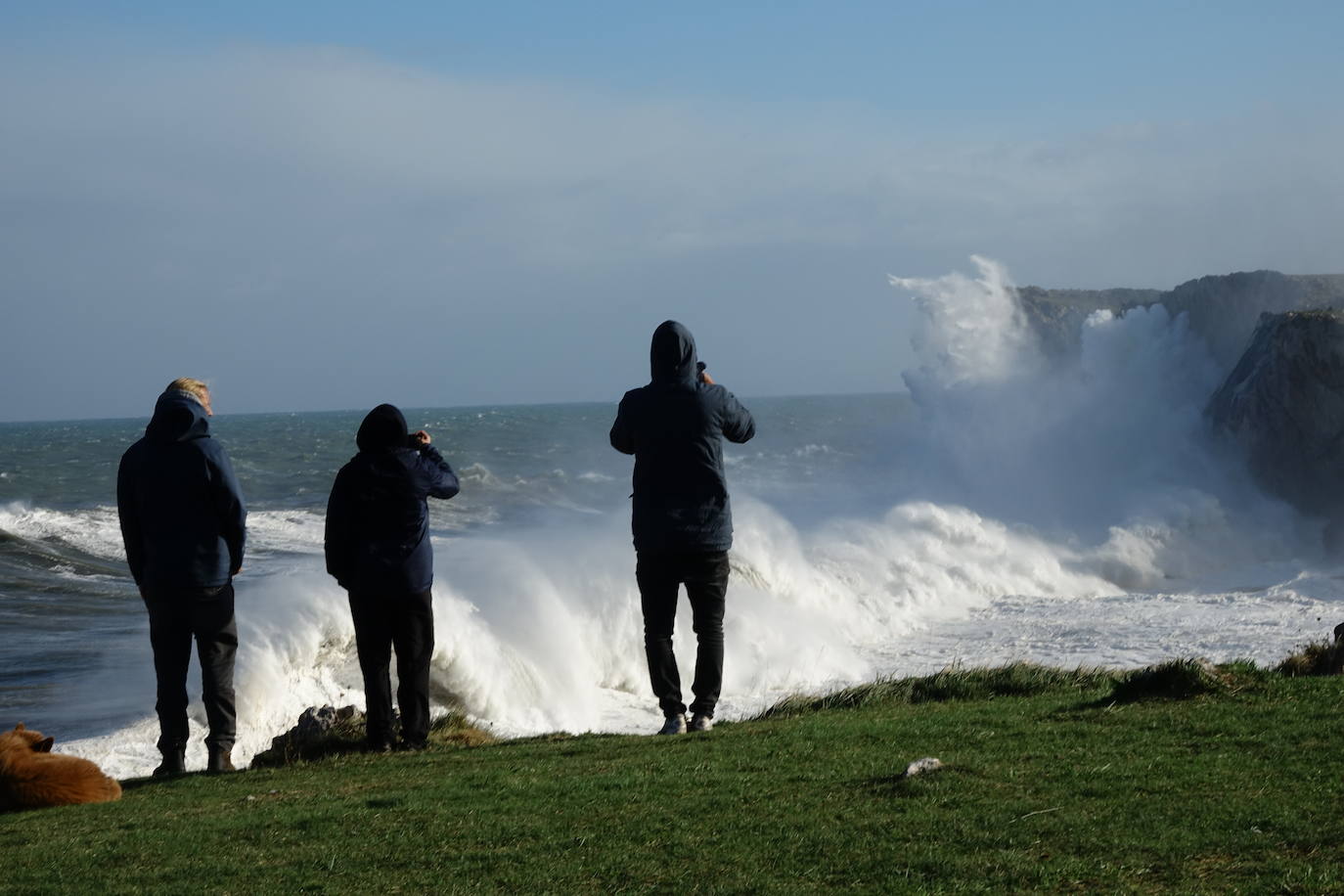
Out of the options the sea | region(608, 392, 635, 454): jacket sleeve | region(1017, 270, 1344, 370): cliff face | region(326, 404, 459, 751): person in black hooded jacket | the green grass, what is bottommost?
the sea

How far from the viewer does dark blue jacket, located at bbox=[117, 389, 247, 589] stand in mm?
6941

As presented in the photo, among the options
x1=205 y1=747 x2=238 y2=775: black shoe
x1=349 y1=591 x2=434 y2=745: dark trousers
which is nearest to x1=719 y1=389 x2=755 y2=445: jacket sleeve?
x1=349 y1=591 x2=434 y2=745: dark trousers

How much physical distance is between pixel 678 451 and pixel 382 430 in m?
1.59

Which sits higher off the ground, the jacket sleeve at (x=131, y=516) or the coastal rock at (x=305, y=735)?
the jacket sleeve at (x=131, y=516)

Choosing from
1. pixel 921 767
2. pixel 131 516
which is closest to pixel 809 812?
pixel 921 767

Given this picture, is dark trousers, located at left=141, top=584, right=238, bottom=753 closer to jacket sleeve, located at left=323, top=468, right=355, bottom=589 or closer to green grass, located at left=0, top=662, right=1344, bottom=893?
green grass, located at left=0, top=662, right=1344, bottom=893

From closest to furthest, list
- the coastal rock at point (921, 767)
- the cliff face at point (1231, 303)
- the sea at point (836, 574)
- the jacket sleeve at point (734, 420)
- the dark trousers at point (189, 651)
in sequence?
the coastal rock at point (921, 767) → the dark trousers at point (189, 651) → the jacket sleeve at point (734, 420) → the sea at point (836, 574) → the cliff face at point (1231, 303)

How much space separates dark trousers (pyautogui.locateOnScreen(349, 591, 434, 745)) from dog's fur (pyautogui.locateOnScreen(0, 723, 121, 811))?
139cm

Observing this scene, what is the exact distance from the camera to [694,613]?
7.31 metres

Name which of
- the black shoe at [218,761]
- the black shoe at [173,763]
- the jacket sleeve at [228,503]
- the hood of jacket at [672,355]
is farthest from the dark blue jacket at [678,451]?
the black shoe at [173,763]

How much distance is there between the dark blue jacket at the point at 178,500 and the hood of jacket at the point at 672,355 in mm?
2364

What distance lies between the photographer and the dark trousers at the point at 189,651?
7.05 meters

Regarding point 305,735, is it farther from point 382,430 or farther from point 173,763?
point 382,430

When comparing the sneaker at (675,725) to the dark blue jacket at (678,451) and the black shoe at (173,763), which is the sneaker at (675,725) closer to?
the dark blue jacket at (678,451)
